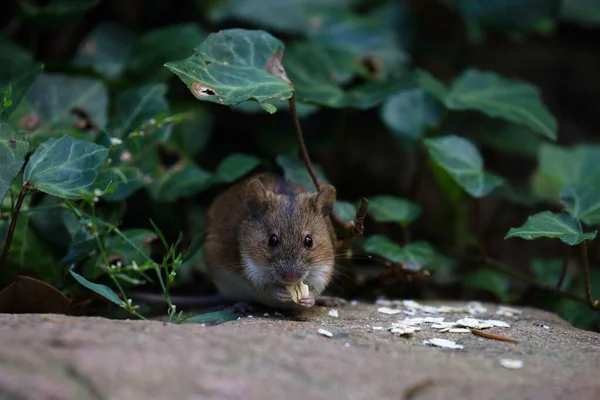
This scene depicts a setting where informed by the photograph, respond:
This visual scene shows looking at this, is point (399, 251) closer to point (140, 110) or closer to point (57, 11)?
point (140, 110)

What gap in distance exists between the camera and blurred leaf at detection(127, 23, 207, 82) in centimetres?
559

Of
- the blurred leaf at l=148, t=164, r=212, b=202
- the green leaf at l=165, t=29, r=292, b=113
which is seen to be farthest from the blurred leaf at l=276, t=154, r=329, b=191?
the green leaf at l=165, t=29, r=292, b=113

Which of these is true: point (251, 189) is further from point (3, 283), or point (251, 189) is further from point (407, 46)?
point (407, 46)

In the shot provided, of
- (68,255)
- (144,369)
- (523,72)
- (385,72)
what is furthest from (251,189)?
(523,72)

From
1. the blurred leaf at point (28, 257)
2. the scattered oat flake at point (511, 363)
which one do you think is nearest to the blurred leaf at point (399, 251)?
the scattered oat flake at point (511, 363)

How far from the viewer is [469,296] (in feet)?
19.6

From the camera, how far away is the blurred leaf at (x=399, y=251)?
444cm

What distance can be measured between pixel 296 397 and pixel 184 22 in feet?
16.6

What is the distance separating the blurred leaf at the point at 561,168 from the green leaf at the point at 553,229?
1736mm

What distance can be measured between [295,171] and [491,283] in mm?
1836

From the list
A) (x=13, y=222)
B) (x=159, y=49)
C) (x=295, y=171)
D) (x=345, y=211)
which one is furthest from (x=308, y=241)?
(x=159, y=49)

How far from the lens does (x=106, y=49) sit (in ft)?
19.7

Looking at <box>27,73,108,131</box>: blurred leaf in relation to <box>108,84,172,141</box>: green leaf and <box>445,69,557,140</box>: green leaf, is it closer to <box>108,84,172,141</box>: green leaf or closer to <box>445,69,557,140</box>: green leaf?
<box>108,84,172,141</box>: green leaf

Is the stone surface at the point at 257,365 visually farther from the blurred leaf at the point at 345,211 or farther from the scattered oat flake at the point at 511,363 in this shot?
the blurred leaf at the point at 345,211
